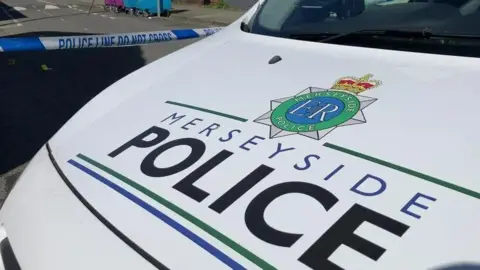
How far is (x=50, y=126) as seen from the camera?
18.3ft

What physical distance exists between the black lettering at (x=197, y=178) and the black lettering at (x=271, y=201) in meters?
0.17

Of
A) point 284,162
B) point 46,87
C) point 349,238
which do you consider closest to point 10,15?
point 46,87

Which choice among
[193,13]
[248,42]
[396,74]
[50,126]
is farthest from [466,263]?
[193,13]

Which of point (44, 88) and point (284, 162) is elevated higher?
point (284, 162)

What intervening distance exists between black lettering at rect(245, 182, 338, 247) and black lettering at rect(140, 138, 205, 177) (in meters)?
0.32

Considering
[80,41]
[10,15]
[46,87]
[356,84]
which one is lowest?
[10,15]

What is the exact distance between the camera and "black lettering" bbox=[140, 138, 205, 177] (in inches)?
61.1

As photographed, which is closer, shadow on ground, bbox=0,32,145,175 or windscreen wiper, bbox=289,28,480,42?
windscreen wiper, bbox=289,28,480,42

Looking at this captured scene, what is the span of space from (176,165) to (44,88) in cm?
660

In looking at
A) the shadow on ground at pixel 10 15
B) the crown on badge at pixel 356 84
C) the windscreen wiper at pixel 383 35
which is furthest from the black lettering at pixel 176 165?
the shadow on ground at pixel 10 15

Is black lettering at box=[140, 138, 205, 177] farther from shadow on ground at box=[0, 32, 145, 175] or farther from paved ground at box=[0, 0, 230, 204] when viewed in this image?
shadow on ground at box=[0, 32, 145, 175]

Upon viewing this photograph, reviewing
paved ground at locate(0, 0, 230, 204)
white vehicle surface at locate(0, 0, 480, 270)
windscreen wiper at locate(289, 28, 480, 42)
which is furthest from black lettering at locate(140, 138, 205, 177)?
paved ground at locate(0, 0, 230, 204)

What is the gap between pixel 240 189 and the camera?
54.1 inches

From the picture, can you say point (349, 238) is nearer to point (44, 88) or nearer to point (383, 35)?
point (383, 35)
